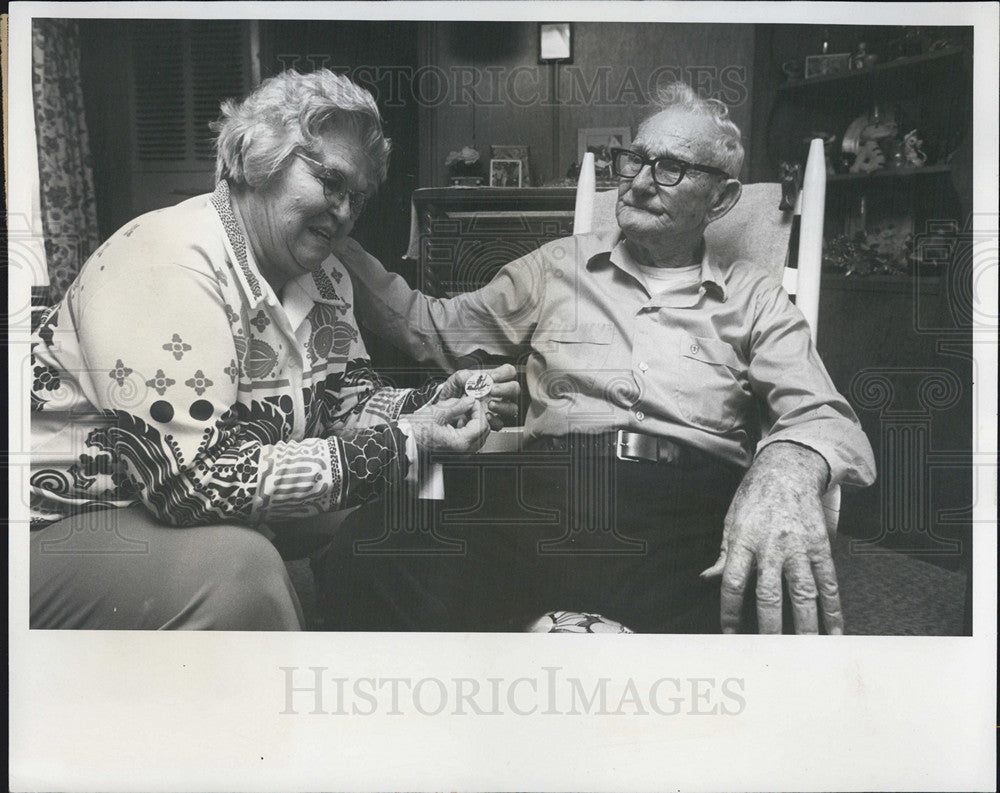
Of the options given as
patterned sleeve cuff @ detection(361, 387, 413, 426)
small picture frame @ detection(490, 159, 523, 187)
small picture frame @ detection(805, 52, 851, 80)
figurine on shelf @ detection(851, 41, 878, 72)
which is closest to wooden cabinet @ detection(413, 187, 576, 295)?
small picture frame @ detection(490, 159, 523, 187)

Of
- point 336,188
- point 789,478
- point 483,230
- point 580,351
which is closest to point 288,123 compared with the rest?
point 336,188

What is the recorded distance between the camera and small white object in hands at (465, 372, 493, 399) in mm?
2258

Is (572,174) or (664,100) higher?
(664,100)

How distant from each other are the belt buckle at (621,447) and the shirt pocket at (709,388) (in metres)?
0.14

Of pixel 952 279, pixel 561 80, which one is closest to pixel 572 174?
pixel 561 80

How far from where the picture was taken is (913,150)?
226 cm

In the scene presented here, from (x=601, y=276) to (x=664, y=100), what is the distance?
0.42 meters

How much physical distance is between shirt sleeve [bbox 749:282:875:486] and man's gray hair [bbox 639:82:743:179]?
0.29 meters

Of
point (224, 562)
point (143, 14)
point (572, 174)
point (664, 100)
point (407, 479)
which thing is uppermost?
point (143, 14)

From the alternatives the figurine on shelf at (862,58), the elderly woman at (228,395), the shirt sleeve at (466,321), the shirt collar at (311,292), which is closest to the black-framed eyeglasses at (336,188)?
the elderly woman at (228,395)

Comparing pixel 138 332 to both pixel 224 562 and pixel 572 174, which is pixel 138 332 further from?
pixel 572 174

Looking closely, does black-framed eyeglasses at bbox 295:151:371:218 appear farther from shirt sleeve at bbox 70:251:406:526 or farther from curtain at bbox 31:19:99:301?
curtain at bbox 31:19:99:301

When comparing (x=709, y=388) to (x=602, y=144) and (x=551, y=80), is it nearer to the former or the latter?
(x=602, y=144)

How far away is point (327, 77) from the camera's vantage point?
2217mm
